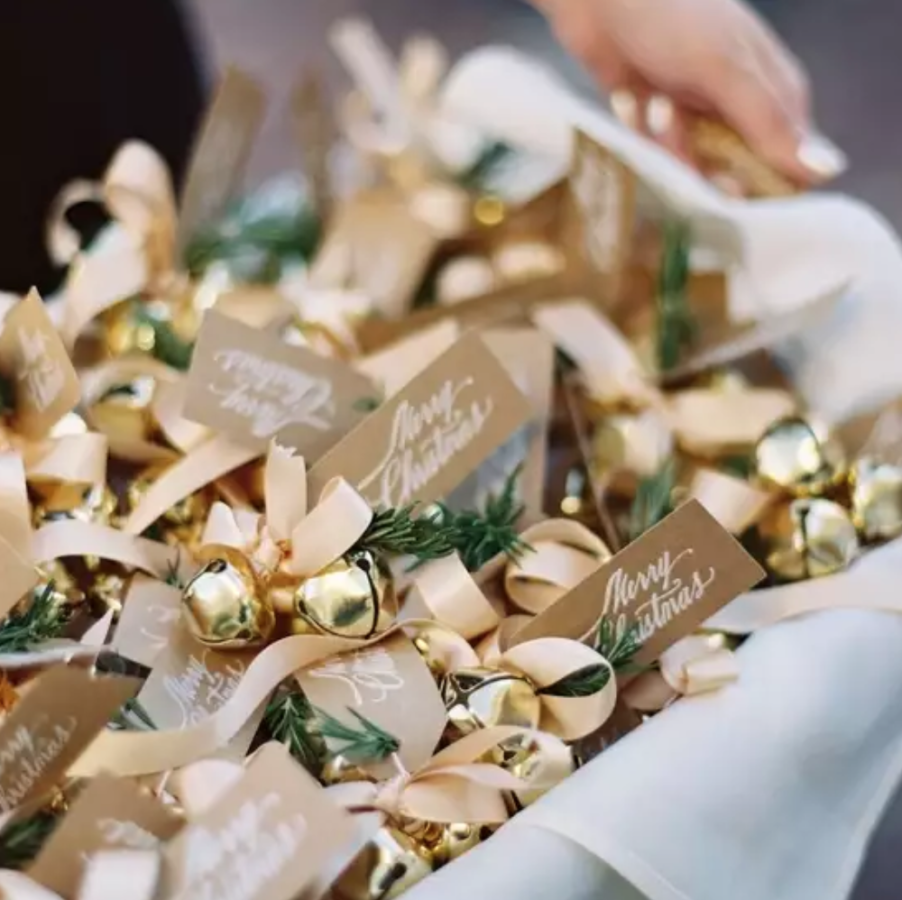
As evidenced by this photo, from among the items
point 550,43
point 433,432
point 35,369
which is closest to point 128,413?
point 35,369

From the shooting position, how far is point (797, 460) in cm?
62

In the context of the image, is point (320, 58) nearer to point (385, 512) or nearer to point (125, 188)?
point (125, 188)

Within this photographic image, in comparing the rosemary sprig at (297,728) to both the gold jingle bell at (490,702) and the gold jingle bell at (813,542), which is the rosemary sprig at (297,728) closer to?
the gold jingle bell at (490,702)

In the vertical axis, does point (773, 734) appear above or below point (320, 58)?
below

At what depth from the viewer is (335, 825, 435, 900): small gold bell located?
0.46 metres

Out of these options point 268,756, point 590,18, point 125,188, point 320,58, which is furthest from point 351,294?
point 320,58

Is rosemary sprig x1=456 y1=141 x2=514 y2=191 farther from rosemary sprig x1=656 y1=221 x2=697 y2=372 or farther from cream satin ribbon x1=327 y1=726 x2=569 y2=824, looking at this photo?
cream satin ribbon x1=327 y1=726 x2=569 y2=824

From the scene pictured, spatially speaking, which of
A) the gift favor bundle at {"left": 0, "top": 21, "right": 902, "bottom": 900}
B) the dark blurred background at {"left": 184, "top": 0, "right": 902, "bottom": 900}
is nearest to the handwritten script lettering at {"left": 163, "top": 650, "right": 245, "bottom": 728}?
the gift favor bundle at {"left": 0, "top": 21, "right": 902, "bottom": 900}

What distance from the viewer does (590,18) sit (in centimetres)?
83

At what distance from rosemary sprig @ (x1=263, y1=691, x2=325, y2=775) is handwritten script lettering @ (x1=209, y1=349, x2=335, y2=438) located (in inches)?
4.7

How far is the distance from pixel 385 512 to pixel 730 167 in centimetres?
39

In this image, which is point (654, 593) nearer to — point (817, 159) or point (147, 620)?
point (147, 620)

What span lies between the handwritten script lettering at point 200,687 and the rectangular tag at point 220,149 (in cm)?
31

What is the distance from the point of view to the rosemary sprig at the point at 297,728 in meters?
0.50
